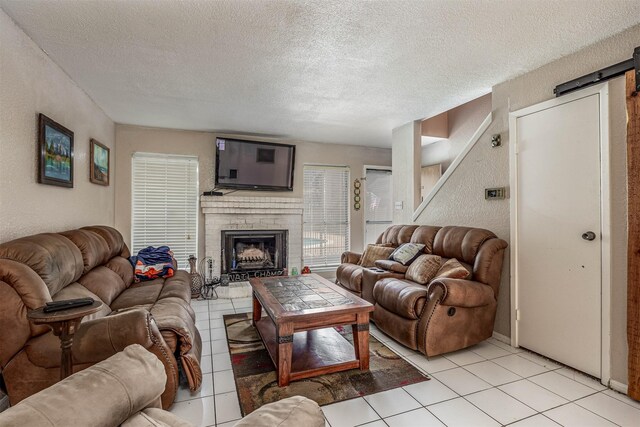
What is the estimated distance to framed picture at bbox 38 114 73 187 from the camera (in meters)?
2.38

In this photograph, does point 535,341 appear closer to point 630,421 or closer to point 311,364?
point 630,421

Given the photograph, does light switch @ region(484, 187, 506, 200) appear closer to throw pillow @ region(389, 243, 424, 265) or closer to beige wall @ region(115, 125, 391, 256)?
throw pillow @ region(389, 243, 424, 265)

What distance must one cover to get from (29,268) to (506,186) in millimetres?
3632

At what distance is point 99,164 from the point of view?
3.72 metres

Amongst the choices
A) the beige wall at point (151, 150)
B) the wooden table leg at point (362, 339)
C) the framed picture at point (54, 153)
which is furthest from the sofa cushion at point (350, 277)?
the framed picture at point (54, 153)

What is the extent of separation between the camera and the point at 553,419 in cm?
187

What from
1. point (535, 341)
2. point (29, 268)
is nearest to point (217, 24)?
point (29, 268)

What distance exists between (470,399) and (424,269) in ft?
4.13

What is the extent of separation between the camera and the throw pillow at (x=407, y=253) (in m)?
3.45

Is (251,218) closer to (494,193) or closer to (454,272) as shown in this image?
(454,272)

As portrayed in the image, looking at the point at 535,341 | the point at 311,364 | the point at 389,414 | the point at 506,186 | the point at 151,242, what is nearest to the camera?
the point at 389,414

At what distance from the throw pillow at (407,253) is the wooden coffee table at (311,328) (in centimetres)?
93

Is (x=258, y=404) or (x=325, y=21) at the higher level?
(x=325, y=21)

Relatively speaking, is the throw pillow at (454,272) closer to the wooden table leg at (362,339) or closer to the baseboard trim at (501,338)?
the baseboard trim at (501,338)
